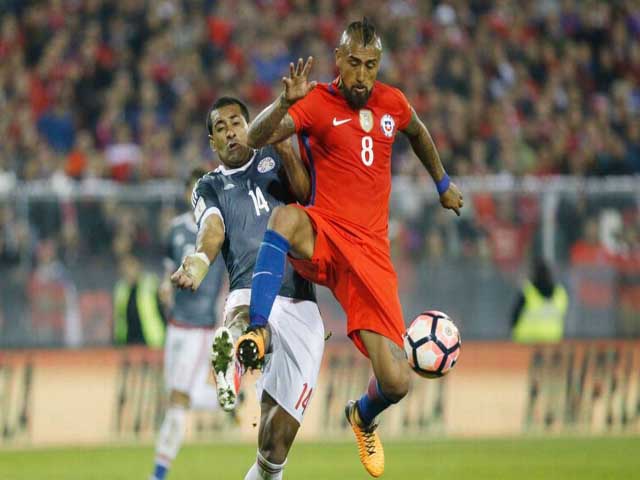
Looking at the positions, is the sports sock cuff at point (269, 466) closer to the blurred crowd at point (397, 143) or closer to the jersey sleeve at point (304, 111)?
the jersey sleeve at point (304, 111)

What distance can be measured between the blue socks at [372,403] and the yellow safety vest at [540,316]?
289 inches

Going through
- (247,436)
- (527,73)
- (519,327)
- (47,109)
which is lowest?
(247,436)

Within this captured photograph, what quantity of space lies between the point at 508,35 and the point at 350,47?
517 inches

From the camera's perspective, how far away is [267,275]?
23.2 ft

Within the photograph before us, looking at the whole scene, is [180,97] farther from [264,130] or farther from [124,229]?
[264,130]

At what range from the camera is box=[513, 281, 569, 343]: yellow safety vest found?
49.1ft

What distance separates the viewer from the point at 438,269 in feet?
50.6

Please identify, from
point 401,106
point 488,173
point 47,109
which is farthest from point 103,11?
point 401,106

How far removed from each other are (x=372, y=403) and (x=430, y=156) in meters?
1.51

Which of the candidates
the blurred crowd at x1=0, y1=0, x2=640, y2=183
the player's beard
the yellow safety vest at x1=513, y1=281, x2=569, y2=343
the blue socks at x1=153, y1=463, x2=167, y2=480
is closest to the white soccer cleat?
the player's beard

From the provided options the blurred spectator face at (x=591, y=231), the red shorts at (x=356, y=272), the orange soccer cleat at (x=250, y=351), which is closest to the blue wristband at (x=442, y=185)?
the red shorts at (x=356, y=272)

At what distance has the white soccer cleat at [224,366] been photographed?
6875 millimetres

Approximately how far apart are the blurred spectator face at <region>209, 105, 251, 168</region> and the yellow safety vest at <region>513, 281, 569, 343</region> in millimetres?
7585

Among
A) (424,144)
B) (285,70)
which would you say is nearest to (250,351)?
(424,144)
